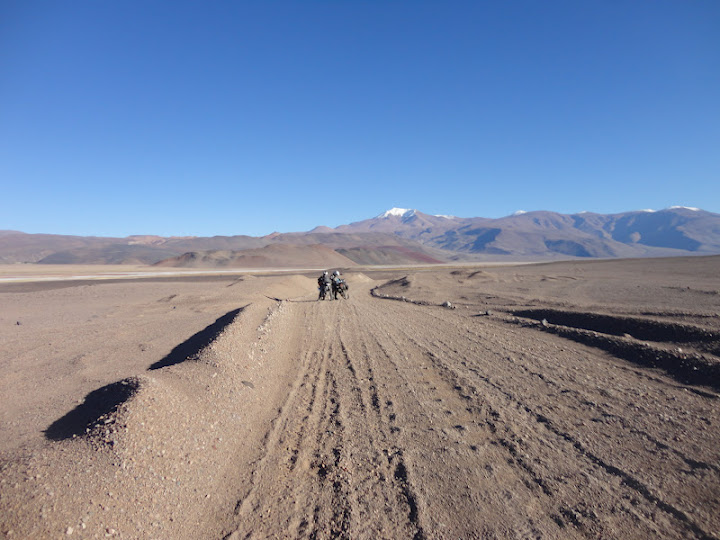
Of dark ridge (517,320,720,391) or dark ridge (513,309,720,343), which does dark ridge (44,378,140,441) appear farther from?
dark ridge (513,309,720,343)

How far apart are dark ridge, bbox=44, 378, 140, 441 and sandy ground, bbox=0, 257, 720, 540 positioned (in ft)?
0.11

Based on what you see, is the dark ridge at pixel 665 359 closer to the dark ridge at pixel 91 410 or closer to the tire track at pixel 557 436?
the tire track at pixel 557 436

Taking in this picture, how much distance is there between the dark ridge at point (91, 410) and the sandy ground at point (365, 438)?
0.11ft

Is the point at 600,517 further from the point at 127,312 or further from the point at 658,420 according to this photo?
the point at 127,312

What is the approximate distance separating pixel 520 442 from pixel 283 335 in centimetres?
825

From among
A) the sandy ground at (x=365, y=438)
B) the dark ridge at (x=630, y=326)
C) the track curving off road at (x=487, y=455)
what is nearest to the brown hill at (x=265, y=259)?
the dark ridge at (x=630, y=326)

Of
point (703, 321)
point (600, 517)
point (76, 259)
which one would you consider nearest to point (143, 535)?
point (600, 517)

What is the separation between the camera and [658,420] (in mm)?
5520

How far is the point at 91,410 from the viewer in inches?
221

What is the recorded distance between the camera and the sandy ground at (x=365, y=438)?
366 centimetres

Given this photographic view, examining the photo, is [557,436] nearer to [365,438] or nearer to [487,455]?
[487,455]

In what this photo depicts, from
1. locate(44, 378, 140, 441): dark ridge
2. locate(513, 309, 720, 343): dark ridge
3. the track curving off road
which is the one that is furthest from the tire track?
locate(513, 309, 720, 343): dark ridge

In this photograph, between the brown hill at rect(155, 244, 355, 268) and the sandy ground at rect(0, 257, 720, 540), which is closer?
the sandy ground at rect(0, 257, 720, 540)

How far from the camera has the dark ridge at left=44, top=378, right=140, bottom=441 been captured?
199 inches
